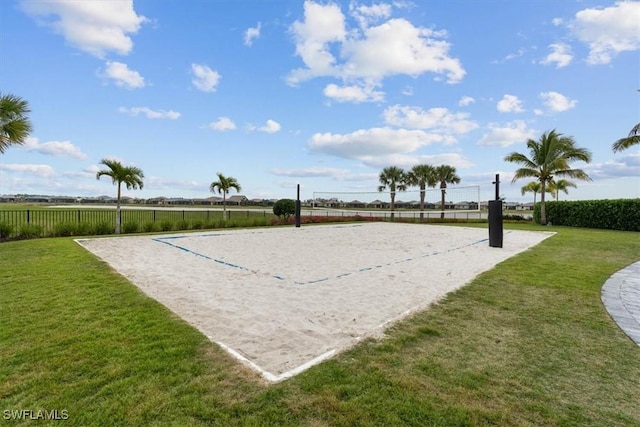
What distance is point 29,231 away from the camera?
905 cm

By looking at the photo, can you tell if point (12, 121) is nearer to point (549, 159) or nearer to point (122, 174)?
point (122, 174)

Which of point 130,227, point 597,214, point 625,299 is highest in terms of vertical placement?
point 597,214

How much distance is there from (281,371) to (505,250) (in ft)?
24.4

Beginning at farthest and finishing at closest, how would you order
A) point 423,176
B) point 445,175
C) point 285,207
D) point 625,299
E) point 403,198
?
point 423,176
point 445,175
point 403,198
point 285,207
point 625,299

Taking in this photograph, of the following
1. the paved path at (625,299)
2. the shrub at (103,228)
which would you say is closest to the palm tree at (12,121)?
the shrub at (103,228)

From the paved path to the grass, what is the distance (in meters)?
0.12

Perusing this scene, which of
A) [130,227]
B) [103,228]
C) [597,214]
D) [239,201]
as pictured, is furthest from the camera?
[239,201]

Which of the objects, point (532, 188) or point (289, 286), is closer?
point (289, 286)

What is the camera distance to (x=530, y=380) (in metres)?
1.93

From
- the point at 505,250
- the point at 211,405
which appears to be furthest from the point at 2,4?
the point at 505,250

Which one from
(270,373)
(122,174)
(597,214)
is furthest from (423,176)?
(270,373)

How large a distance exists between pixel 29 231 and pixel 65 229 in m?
0.86

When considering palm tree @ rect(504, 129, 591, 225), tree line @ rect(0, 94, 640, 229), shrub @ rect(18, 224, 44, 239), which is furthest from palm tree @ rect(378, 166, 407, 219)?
shrub @ rect(18, 224, 44, 239)

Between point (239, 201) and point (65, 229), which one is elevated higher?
point (239, 201)
